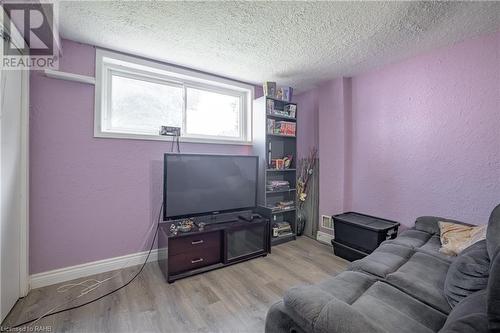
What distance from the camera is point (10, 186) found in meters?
1.58

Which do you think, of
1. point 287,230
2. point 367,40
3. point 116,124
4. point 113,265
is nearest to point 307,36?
point 367,40

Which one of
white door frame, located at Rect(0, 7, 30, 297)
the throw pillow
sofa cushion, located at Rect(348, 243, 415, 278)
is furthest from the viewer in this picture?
white door frame, located at Rect(0, 7, 30, 297)

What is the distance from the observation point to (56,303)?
1684 mm

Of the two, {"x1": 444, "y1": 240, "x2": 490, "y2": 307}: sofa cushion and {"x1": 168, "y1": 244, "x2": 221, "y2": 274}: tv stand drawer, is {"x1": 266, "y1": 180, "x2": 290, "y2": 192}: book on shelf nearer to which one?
{"x1": 168, "y1": 244, "x2": 221, "y2": 274}: tv stand drawer

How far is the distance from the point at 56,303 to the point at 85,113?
164 centimetres

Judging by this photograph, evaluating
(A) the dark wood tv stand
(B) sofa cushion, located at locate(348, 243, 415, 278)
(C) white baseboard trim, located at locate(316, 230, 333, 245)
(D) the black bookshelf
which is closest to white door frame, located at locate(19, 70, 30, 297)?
(A) the dark wood tv stand

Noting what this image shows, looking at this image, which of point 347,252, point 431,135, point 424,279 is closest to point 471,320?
point 424,279

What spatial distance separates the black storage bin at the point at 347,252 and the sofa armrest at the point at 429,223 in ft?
1.94

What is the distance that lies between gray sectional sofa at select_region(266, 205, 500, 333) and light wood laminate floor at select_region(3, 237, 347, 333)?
0.69 m

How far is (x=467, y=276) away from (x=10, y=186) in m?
2.90

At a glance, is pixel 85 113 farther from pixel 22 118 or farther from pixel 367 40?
pixel 367 40

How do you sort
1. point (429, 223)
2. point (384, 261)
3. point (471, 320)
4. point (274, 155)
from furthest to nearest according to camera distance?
1. point (274, 155)
2. point (429, 223)
3. point (384, 261)
4. point (471, 320)

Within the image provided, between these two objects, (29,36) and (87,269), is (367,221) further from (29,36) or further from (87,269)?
(29,36)

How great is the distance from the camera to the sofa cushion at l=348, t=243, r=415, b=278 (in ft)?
4.64
